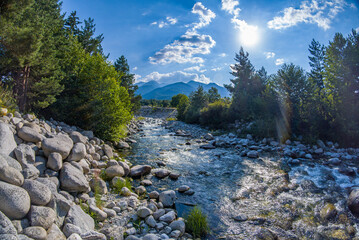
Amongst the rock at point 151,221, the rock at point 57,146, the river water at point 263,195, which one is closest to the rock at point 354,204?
the river water at point 263,195

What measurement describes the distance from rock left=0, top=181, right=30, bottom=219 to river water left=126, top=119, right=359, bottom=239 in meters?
4.12

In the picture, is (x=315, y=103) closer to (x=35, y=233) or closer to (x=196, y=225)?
(x=196, y=225)

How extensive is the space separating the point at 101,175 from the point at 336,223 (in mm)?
8345

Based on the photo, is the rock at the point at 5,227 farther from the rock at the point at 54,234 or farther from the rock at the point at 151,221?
the rock at the point at 151,221

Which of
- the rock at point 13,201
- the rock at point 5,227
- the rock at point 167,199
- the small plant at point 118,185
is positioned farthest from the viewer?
the small plant at point 118,185

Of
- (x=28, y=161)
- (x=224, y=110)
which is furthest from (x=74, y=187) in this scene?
(x=224, y=110)

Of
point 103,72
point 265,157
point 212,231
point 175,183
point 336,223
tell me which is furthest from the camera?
point 103,72

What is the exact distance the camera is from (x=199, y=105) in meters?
42.9

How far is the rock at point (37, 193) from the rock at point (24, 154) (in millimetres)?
1363

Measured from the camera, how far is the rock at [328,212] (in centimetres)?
577

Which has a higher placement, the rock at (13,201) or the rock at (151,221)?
the rock at (13,201)

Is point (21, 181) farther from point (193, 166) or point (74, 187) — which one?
point (193, 166)

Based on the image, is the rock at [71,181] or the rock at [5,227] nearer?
the rock at [5,227]

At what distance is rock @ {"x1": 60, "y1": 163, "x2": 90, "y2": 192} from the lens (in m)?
5.50
